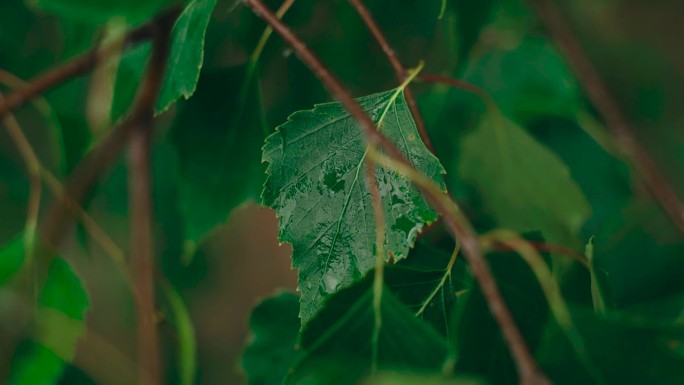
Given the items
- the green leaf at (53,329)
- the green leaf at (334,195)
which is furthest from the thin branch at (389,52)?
the green leaf at (53,329)

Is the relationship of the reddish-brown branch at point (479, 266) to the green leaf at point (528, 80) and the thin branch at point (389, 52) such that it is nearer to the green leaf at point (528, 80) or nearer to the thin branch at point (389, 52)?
the thin branch at point (389, 52)

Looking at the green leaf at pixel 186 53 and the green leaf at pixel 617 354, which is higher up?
the green leaf at pixel 186 53

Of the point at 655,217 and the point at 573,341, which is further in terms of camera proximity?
the point at 655,217

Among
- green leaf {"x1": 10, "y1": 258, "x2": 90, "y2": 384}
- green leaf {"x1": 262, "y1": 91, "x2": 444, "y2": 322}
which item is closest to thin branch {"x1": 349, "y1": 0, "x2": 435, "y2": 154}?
green leaf {"x1": 262, "y1": 91, "x2": 444, "y2": 322}

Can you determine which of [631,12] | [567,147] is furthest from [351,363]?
[631,12]

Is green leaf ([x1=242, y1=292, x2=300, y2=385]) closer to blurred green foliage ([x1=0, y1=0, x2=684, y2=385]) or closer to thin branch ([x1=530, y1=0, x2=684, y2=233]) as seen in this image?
blurred green foliage ([x1=0, y1=0, x2=684, y2=385])

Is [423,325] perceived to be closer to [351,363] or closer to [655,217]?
[351,363]

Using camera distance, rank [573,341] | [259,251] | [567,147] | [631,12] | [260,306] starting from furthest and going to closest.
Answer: [259,251] < [631,12] < [567,147] < [260,306] < [573,341]

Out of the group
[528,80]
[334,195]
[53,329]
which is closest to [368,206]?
[334,195]
